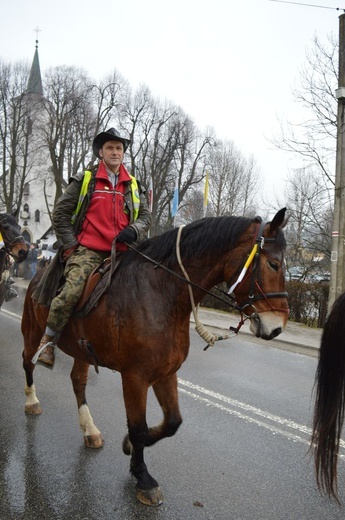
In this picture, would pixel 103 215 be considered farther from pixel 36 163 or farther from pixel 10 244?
pixel 36 163

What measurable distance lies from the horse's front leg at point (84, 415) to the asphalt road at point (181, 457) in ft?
0.32

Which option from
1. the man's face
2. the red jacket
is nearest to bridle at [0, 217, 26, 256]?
the red jacket

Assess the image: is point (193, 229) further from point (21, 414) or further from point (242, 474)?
point (21, 414)

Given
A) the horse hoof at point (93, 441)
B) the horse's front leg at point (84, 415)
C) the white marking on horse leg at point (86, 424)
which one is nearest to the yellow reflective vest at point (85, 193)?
the horse's front leg at point (84, 415)

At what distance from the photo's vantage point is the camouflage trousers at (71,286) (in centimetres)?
344

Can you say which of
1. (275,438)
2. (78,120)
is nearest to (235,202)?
(78,120)

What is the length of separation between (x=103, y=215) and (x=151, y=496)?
2289mm

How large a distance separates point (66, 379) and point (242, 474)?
3.38 meters

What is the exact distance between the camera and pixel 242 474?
3557 mm

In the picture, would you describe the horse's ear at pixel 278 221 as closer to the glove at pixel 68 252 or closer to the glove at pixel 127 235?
the glove at pixel 127 235

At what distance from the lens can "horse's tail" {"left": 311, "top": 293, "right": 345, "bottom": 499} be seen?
2467 millimetres

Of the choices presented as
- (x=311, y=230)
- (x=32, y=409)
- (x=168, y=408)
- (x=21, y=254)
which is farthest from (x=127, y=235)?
(x=311, y=230)

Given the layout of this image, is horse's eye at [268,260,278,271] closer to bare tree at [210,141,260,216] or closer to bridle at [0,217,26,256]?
bridle at [0,217,26,256]

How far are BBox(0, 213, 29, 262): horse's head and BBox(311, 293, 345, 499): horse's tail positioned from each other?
6437 mm
